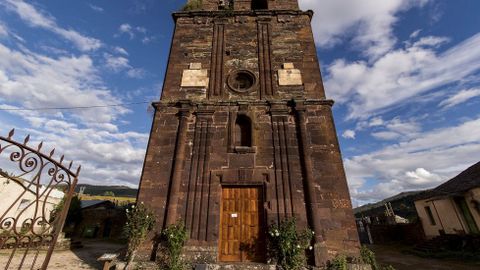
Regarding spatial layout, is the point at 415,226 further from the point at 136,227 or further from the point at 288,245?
the point at 136,227

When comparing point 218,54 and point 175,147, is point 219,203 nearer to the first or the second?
point 175,147

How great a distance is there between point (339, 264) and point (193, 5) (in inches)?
514

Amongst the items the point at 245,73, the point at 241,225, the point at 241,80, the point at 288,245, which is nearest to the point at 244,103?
the point at 241,80

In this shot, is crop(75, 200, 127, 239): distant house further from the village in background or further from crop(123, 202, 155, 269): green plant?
crop(123, 202, 155, 269): green plant

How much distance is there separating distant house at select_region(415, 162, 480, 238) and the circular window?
44.1ft

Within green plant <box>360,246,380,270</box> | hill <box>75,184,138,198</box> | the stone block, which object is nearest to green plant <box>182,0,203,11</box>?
the stone block

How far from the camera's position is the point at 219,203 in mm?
7898

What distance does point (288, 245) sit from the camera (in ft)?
22.5

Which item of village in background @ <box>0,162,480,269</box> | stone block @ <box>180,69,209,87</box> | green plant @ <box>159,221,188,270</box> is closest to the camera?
green plant @ <box>159,221,188,270</box>

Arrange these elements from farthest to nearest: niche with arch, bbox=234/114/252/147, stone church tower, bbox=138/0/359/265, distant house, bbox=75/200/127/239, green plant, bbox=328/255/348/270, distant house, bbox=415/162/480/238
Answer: distant house, bbox=75/200/127/239
distant house, bbox=415/162/480/238
niche with arch, bbox=234/114/252/147
stone church tower, bbox=138/0/359/265
green plant, bbox=328/255/348/270

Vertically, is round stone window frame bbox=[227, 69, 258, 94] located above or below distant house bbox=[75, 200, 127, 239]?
above

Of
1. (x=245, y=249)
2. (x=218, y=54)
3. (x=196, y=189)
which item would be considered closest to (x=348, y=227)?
(x=245, y=249)

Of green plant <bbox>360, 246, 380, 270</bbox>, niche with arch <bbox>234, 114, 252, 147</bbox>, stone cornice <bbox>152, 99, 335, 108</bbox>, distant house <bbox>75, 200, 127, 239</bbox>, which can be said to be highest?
stone cornice <bbox>152, 99, 335, 108</bbox>

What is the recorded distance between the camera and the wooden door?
24.3ft
